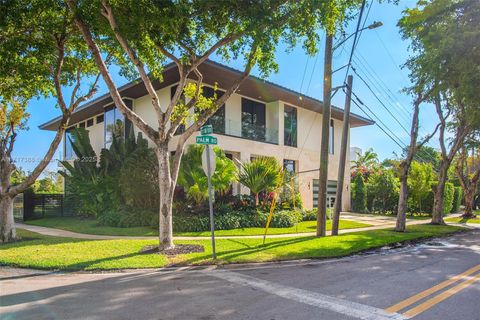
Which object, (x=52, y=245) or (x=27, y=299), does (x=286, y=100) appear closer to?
(x=52, y=245)

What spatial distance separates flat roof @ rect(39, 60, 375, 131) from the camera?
17759 millimetres

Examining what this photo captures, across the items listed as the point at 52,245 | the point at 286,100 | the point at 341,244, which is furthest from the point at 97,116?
the point at 341,244

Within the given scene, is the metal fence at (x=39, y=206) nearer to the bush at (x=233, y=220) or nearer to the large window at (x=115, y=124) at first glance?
the large window at (x=115, y=124)

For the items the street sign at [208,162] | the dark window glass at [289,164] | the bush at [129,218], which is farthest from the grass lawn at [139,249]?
the dark window glass at [289,164]

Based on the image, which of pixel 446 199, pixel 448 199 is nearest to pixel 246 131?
pixel 446 199

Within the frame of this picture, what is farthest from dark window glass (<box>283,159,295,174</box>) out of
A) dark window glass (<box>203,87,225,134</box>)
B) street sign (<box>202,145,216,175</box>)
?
street sign (<box>202,145,216,175</box>)

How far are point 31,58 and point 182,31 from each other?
21.2ft

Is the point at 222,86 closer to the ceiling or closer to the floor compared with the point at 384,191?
closer to the ceiling

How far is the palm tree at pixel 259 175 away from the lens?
17.2m

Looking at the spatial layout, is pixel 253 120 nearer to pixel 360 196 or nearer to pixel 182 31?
pixel 360 196

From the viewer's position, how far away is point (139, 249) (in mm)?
10492

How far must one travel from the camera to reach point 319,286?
6.68 metres

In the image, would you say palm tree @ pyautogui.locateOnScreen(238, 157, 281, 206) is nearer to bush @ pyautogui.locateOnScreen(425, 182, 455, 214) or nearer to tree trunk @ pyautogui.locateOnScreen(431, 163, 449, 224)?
tree trunk @ pyautogui.locateOnScreen(431, 163, 449, 224)

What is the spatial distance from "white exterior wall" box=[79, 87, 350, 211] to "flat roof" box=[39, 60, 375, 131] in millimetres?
590
